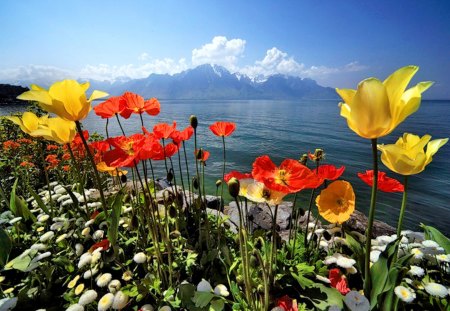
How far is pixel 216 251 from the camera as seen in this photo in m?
1.99

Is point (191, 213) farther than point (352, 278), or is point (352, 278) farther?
point (191, 213)

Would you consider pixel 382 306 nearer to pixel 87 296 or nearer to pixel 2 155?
A: pixel 87 296

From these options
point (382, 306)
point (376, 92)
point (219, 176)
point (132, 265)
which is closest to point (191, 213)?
point (132, 265)

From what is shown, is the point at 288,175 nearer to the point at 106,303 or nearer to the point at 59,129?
the point at 106,303

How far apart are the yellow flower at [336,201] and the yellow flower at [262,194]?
0.65m

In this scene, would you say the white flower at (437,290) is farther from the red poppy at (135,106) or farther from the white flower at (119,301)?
the red poppy at (135,106)

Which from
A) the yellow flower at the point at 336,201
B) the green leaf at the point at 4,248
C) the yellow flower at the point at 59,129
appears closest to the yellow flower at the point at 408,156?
the yellow flower at the point at 336,201

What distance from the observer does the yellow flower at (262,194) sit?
1368 millimetres

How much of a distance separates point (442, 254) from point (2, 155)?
8.45 metres

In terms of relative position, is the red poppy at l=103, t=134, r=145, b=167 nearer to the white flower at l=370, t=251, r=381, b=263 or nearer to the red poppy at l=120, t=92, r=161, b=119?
the red poppy at l=120, t=92, r=161, b=119

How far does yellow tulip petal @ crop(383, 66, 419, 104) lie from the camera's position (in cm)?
109

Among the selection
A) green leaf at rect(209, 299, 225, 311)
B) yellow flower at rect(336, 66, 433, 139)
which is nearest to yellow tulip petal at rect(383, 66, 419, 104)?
yellow flower at rect(336, 66, 433, 139)

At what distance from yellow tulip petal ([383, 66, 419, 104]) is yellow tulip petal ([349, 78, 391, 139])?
0.09 metres

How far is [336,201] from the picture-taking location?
1.88m
